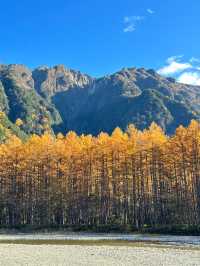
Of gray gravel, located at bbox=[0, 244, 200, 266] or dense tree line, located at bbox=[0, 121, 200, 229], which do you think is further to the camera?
dense tree line, located at bbox=[0, 121, 200, 229]

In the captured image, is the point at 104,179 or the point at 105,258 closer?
the point at 105,258

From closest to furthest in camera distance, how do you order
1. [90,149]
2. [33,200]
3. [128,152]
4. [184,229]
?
[184,229]
[128,152]
[90,149]
[33,200]

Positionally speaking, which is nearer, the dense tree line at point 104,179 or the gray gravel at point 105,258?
the gray gravel at point 105,258

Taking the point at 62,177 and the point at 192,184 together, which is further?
the point at 62,177

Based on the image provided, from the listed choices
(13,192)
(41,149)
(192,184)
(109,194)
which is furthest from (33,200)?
(192,184)

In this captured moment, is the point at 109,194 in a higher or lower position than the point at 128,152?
lower

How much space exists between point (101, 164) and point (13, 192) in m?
20.1

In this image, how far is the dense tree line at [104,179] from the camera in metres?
67.7

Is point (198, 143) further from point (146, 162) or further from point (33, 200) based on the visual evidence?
point (33, 200)

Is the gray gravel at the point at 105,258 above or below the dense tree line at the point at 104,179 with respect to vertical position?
below

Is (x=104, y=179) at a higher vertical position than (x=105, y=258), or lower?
higher

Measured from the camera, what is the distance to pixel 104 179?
75.8 meters

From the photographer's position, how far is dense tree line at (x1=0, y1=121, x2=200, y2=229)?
67.7 m

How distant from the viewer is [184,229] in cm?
5741
